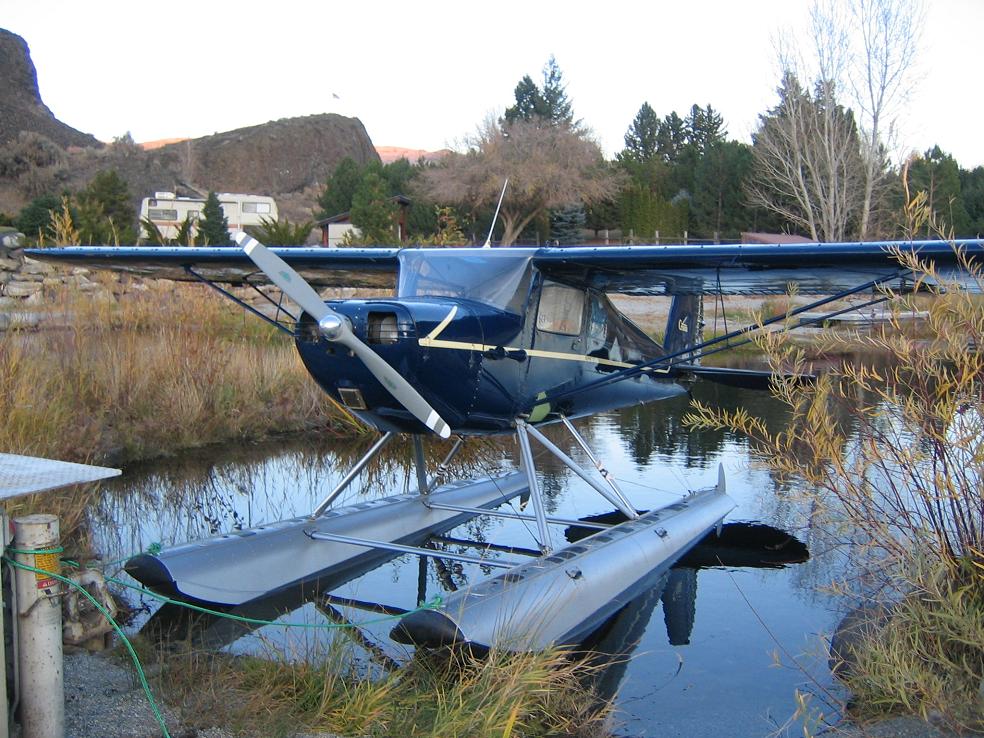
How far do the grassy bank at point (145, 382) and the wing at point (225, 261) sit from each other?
1.05m

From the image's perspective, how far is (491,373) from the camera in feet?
17.3

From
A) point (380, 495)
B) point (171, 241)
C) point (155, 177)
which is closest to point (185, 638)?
point (380, 495)

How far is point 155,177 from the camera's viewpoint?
57594 millimetres

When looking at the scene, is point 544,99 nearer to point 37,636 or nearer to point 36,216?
point 36,216

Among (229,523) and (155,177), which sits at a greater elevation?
(155,177)

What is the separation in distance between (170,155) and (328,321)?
68.2 metres

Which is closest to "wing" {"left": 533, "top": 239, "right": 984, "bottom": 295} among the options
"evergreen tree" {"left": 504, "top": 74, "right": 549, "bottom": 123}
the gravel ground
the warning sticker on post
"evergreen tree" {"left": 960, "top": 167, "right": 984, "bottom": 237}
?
the gravel ground

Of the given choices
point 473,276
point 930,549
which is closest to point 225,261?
point 473,276

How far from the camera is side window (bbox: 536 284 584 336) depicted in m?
5.81

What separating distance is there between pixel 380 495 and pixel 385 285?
1923mm

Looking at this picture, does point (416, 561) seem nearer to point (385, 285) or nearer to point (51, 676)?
point (385, 285)

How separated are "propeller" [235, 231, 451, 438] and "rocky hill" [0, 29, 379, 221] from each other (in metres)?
42.8

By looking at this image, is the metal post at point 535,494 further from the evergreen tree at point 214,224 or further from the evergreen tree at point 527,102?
the evergreen tree at point 527,102

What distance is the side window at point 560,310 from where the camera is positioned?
19.1 feet
